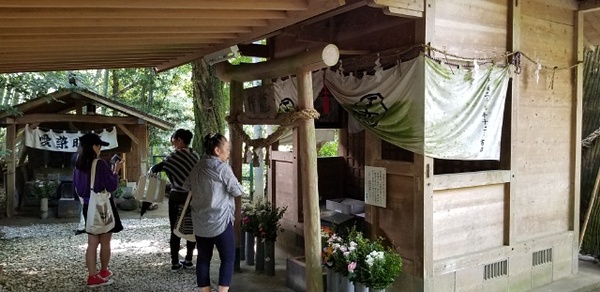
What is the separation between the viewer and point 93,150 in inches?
241

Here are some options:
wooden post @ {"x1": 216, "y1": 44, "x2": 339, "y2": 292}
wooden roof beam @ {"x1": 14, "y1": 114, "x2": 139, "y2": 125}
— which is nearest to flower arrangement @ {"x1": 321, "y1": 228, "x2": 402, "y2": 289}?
wooden post @ {"x1": 216, "y1": 44, "x2": 339, "y2": 292}

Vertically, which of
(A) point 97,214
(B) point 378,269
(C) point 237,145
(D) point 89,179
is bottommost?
(B) point 378,269

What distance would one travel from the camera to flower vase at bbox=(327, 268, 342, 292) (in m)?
5.32

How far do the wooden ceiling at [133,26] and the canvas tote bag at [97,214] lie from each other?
159 cm

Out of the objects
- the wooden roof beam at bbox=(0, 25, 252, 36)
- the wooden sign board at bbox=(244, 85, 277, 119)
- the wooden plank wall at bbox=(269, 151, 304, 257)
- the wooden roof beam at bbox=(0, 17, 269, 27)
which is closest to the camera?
the wooden roof beam at bbox=(0, 17, 269, 27)

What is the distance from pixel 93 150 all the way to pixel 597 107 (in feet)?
27.8

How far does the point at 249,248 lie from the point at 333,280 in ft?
7.24

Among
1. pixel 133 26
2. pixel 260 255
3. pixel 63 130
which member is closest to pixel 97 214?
pixel 260 255

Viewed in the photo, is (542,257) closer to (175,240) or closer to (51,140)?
(175,240)

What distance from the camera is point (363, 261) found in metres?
5.06

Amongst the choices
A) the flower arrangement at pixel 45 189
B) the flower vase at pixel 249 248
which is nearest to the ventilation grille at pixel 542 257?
the flower vase at pixel 249 248

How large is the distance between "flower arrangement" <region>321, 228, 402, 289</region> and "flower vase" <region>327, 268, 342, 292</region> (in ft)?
0.23

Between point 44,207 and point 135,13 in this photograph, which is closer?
point 135,13

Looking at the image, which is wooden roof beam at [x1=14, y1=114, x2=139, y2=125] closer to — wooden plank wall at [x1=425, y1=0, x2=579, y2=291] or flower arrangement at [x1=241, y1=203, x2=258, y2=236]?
flower arrangement at [x1=241, y1=203, x2=258, y2=236]
